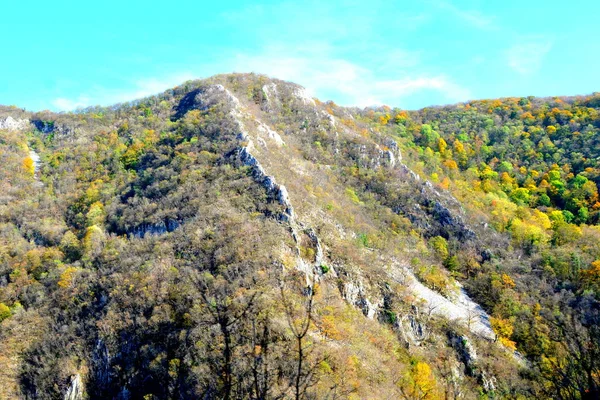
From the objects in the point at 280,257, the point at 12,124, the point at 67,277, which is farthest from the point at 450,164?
the point at 12,124

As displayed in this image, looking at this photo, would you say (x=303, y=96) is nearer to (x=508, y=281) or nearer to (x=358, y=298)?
(x=508, y=281)

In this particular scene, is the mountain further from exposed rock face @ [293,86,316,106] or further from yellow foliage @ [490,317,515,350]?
exposed rock face @ [293,86,316,106]

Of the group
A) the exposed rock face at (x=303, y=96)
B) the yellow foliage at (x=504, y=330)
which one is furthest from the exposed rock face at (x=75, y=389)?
the exposed rock face at (x=303, y=96)

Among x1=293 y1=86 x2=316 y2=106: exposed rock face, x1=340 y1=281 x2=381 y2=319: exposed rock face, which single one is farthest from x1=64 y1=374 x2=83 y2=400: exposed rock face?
x1=293 y1=86 x2=316 y2=106: exposed rock face

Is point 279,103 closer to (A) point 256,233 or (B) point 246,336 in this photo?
(A) point 256,233

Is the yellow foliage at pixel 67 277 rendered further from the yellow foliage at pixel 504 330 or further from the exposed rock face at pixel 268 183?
the yellow foliage at pixel 504 330
